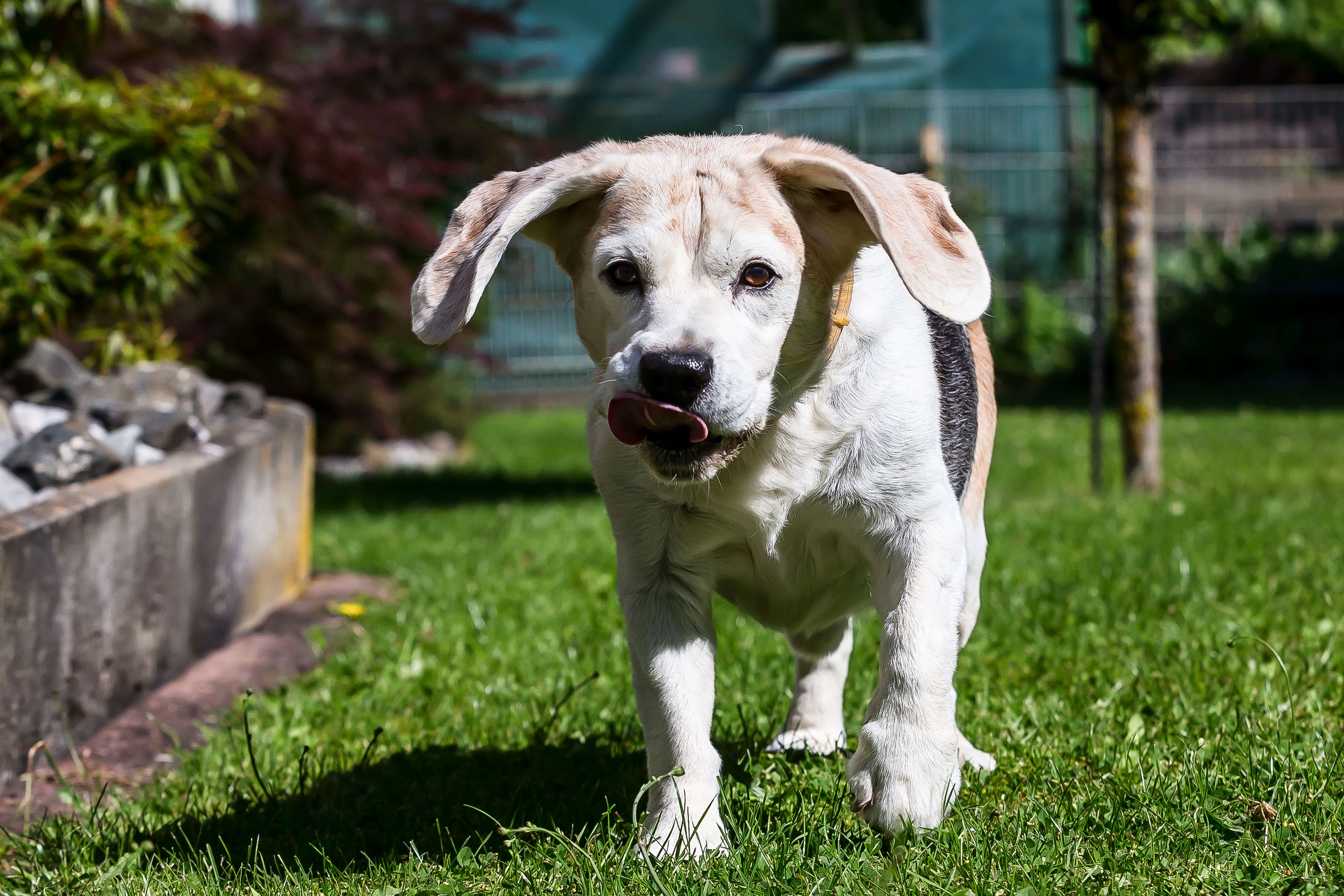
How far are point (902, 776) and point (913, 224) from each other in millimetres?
1002

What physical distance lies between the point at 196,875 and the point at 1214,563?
3.75 meters

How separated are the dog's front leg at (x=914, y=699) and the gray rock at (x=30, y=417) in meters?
3.02

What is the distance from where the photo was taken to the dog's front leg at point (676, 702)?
8.48ft

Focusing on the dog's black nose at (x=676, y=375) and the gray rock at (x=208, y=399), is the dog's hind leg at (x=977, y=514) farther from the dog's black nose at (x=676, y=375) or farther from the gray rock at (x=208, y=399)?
the gray rock at (x=208, y=399)

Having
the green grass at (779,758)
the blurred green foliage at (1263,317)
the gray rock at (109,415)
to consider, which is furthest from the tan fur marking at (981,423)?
the blurred green foliage at (1263,317)

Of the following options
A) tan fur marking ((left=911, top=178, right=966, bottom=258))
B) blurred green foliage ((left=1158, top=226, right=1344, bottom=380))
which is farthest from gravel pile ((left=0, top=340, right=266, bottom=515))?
blurred green foliage ((left=1158, top=226, right=1344, bottom=380))

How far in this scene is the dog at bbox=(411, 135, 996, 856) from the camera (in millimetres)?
2459

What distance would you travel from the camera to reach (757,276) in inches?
99.4

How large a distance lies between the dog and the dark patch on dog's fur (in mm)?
43

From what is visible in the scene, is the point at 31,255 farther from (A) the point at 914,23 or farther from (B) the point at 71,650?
(A) the point at 914,23

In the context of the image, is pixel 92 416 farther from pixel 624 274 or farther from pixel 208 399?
pixel 624 274

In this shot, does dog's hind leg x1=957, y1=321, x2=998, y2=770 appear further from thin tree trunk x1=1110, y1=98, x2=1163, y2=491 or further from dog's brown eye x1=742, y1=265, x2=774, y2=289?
thin tree trunk x1=1110, y1=98, x2=1163, y2=491

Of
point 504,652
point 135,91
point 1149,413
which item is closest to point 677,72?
point 1149,413

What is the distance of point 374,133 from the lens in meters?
8.32
